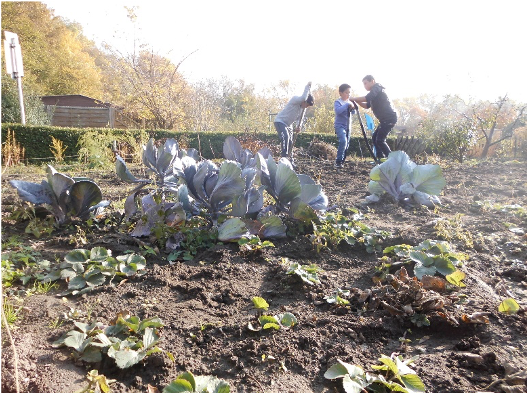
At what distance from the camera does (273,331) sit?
4.97ft

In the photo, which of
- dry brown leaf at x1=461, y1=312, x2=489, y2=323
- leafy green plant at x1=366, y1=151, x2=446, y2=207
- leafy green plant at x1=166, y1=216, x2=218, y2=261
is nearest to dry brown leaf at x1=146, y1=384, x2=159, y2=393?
leafy green plant at x1=166, y1=216, x2=218, y2=261

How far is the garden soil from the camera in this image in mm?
1249

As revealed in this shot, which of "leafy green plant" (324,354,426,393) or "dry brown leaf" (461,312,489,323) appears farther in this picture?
"dry brown leaf" (461,312,489,323)

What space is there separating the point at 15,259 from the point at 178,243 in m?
0.83

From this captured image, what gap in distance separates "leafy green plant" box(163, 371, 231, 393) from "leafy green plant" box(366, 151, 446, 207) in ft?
8.72

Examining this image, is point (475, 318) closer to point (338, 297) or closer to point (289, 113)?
point (338, 297)

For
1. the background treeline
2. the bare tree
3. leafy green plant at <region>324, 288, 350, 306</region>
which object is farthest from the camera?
the bare tree

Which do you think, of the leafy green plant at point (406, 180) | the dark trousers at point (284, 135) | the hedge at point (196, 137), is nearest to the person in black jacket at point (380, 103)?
the dark trousers at point (284, 135)

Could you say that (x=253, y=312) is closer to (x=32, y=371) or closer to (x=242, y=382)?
(x=242, y=382)

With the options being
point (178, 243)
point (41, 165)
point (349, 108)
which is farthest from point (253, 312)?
point (349, 108)

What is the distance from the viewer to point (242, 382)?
126 cm

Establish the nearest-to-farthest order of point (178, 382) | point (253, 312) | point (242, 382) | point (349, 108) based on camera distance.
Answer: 1. point (178, 382)
2. point (242, 382)
3. point (253, 312)
4. point (349, 108)

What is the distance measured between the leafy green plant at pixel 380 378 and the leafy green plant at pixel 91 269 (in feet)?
3.58

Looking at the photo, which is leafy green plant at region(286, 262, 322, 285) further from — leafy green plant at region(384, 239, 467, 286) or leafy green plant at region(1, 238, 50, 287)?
leafy green plant at region(1, 238, 50, 287)
